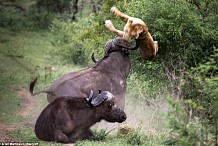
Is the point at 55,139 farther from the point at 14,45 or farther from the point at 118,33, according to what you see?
the point at 14,45

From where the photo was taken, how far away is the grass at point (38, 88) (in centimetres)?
1148

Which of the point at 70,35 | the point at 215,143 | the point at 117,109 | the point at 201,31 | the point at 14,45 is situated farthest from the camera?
the point at 14,45

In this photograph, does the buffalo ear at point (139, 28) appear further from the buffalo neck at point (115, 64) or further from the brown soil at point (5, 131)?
the brown soil at point (5, 131)

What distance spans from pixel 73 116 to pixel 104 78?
145 centimetres

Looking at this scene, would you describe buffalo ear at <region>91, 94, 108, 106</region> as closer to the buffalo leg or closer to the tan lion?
Result: the buffalo leg

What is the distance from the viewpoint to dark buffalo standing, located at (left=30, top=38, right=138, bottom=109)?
38.7 ft

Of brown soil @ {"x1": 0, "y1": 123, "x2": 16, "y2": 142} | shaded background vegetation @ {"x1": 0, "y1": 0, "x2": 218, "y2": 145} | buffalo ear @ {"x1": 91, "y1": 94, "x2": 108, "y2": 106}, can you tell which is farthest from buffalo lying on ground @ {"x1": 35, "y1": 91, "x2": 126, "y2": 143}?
shaded background vegetation @ {"x1": 0, "y1": 0, "x2": 218, "y2": 145}

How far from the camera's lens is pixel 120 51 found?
42.1 ft

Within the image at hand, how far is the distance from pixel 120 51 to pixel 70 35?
1387cm

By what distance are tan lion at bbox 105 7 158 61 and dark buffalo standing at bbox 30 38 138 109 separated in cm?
23

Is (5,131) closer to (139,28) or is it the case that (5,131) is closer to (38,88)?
(139,28)

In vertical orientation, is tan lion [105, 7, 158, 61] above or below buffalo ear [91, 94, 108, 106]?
above

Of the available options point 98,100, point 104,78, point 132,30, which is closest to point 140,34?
point 132,30

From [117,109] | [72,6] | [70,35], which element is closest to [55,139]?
[117,109]
